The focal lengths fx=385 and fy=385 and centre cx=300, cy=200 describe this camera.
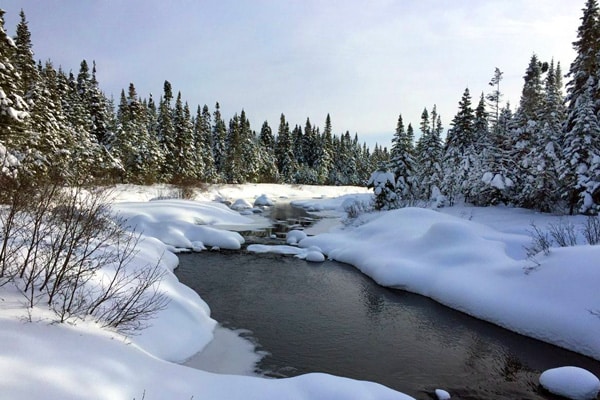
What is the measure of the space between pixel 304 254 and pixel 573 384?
523 inches

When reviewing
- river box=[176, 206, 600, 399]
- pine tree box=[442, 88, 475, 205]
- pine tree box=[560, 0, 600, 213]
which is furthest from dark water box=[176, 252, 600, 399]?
pine tree box=[442, 88, 475, 205]

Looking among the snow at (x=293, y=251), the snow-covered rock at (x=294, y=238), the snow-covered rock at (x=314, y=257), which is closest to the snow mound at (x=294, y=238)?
the snow-covered rock at (x=294, y=238)

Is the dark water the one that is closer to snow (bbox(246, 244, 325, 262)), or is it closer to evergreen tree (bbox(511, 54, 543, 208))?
snow (bbox(246, 244, 325, 262))

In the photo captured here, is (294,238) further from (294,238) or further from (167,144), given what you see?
(167,144)

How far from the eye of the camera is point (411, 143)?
115 ft

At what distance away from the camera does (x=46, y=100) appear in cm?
2981

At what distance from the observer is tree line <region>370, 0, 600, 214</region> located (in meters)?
21.9

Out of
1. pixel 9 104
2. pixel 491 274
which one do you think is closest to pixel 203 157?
pixel 9 104

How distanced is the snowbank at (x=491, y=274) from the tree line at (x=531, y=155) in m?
8.16

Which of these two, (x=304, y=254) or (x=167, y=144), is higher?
(x=167, y=144)

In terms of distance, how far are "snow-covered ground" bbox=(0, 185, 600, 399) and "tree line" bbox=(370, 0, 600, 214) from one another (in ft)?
7.42

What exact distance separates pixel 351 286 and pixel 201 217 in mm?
15252

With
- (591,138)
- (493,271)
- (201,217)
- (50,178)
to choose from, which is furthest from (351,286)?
(591,138)

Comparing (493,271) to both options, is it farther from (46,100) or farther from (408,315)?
(46,100)
